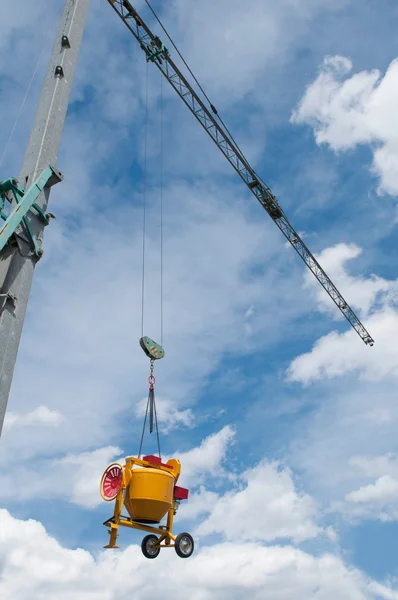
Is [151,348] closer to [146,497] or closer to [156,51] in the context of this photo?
[146,497]

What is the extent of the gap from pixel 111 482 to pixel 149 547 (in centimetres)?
230

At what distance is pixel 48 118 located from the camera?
10.8 metres

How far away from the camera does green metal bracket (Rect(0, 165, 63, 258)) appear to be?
8.77 m

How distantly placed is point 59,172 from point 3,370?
4.01 meters

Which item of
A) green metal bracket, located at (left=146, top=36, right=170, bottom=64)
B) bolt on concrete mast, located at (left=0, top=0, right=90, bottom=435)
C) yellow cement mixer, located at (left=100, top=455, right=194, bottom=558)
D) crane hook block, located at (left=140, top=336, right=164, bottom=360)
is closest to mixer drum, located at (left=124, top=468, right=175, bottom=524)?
yellow cement mixer, located at (left=100, top=455, right=194, bottom=558)

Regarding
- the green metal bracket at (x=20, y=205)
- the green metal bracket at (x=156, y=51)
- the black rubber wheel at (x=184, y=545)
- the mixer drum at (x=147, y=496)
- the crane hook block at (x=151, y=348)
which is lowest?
the black rubber wheel at (x=184, y=545)

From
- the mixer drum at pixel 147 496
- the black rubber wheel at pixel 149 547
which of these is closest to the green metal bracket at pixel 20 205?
the mixer drum at pixel 147 496

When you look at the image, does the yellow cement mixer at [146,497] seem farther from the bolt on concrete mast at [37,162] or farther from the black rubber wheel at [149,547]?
the bolt on concrete mast at [37,162]

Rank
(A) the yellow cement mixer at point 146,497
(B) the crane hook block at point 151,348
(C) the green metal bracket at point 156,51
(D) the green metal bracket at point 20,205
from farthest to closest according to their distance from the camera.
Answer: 1. (C) the green metal bracket at point 156,51
2. (B) the crane hook block at point 151,348
3. (A) the yellow cement mixer at point 146,497
4. (D) the green metal bracket at point 20,205

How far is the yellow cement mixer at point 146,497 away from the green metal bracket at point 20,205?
6653 millimetres

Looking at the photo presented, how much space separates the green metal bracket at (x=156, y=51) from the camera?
3775cm

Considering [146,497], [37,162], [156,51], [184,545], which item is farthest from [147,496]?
[156,51]

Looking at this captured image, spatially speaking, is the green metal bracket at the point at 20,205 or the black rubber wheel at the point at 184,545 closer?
the green metal bracket at the point at 20,205

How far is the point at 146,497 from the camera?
13.4 metres
